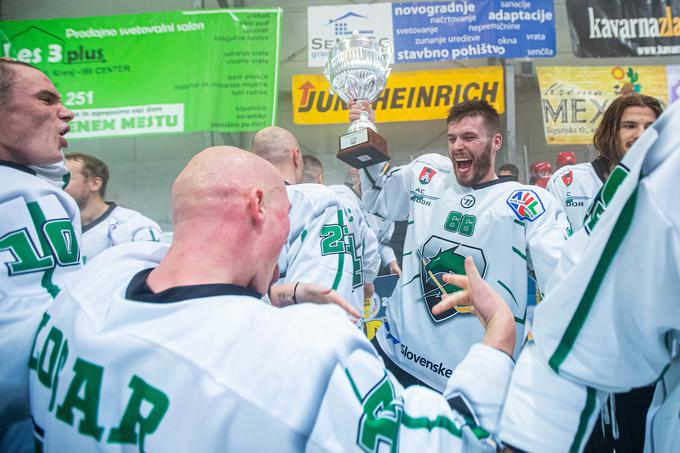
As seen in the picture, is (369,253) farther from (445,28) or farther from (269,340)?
(445,28)

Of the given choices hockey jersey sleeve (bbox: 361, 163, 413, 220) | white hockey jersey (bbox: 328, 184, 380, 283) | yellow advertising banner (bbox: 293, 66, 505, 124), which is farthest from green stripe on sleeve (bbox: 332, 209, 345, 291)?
yellow advertising banner (bbox: 293, 66, 505, 124)

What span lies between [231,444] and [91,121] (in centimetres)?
635

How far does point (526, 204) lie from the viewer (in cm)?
238

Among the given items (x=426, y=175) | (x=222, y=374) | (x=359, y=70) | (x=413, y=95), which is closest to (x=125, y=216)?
(x=359, y=70)

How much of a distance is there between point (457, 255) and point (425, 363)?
22.7 inches

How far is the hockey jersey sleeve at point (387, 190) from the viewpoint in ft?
9.47

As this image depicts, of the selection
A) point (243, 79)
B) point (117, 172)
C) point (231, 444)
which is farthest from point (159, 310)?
point (117, 172)

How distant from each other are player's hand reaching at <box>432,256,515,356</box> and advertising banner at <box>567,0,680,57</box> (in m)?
6.41

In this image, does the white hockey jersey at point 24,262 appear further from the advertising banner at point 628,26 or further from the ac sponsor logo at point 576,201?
the advertising banner at point 628,26

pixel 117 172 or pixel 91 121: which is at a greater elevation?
pixel 91 121

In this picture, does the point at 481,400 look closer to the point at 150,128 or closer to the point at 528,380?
the point at 528,380

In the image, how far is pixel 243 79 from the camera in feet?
20.0

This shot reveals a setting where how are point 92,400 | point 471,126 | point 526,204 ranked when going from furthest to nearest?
point 471,126 < point 526,204 < point 92,400

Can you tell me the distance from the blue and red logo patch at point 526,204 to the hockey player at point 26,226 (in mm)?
1935
